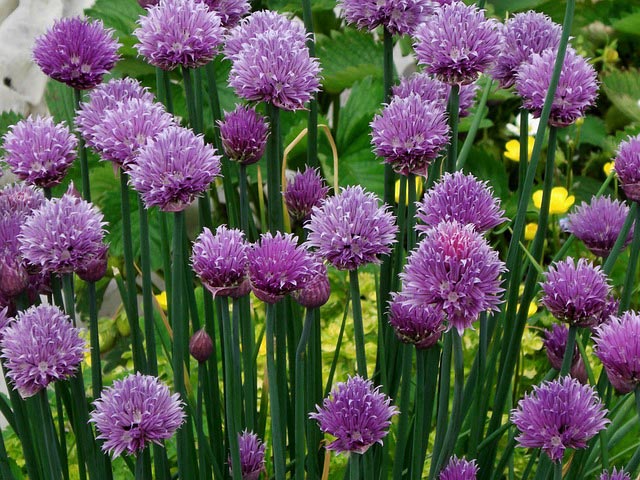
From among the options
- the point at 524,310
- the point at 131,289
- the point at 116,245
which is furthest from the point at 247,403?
the point at 116,245

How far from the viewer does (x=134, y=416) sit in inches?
31.7

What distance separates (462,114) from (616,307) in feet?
0.86

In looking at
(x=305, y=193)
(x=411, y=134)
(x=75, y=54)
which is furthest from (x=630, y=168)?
(x=75, y=54)

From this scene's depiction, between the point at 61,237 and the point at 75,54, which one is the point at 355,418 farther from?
the point at 75,54

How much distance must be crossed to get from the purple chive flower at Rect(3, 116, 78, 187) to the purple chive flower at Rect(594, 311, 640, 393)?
49 centimetres

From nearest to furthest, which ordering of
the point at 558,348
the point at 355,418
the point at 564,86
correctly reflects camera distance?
the point at 355,418
the point at 564,86
the point at 558,348

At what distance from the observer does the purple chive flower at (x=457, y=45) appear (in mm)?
893

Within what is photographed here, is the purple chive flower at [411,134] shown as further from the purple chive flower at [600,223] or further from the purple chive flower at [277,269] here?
the purple chive flower at [600,223]

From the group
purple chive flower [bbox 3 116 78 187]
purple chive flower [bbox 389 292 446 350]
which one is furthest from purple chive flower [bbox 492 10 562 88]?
purple chive flower [bbox 3 116 78 187]

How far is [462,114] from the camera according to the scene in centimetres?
111

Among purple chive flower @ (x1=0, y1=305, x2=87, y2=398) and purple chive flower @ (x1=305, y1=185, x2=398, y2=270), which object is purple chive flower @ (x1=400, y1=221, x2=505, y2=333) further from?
purple chive flower @ (x1=0, y1=305, x2=87, y2=398)

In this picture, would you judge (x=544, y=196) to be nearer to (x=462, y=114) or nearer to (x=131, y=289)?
(x=462, y=114)

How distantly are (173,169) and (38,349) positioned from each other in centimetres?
18

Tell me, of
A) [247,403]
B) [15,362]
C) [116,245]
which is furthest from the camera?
[116,245]
